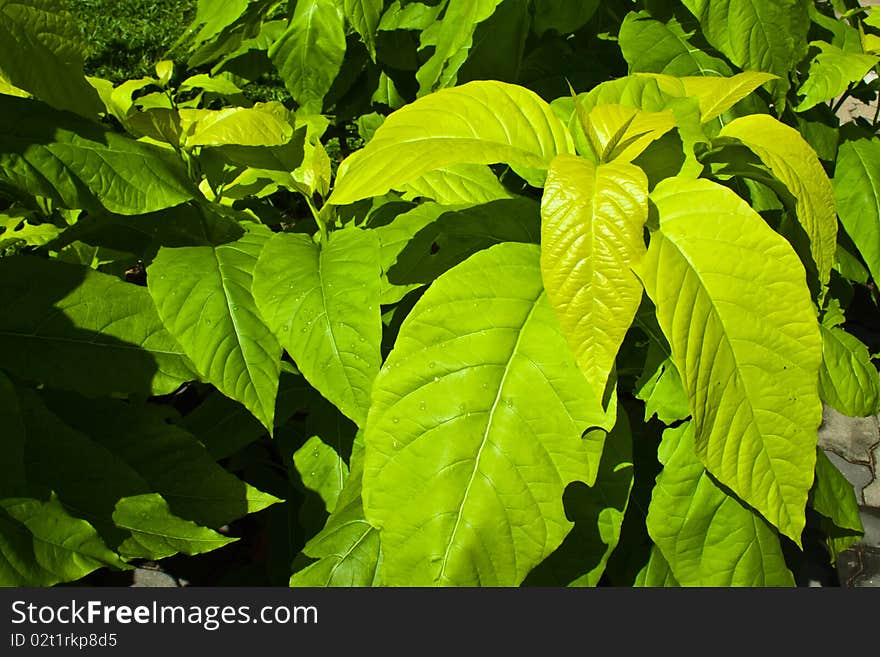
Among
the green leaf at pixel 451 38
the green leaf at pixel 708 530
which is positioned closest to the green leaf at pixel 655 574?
the green leaf at pixel 708 530

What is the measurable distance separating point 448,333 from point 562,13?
1171 millimetres

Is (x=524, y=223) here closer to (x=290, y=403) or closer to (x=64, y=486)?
(x=290, y=403)

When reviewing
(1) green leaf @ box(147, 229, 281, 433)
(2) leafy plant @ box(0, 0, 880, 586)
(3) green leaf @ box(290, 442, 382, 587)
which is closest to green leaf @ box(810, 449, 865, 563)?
(2) leafy plant @ box(0, 0, 880, 586)

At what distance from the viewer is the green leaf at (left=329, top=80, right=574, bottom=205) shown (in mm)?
1220

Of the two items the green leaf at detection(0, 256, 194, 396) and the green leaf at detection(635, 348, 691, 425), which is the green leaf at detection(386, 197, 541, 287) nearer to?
the green leaf at detection(635, 348, 691, 425)

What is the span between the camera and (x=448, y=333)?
121 centimetres

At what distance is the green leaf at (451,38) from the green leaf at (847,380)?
1032mm

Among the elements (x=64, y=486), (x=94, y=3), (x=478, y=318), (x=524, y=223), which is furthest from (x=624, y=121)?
(x=94, y=3)

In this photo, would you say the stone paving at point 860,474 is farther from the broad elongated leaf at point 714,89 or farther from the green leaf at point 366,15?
the green leaf at point 366,15

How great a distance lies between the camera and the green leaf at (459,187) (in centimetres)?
161

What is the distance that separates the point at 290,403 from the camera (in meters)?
1.72

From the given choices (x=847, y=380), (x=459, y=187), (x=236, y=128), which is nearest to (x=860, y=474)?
(x=847, y=380)

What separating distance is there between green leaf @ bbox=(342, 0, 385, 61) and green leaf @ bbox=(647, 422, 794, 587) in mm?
1318

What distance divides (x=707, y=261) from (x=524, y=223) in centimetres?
39
